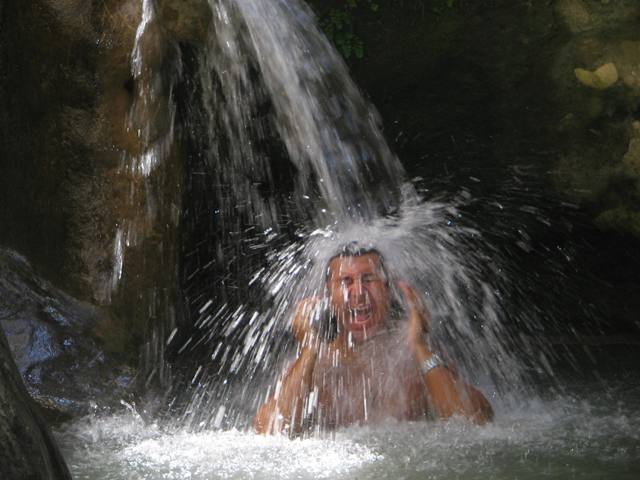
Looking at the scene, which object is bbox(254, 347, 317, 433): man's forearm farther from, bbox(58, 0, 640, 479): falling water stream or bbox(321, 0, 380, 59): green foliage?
bbox(321, 0, 380, 59): green foliage

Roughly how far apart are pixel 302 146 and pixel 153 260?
1338mm

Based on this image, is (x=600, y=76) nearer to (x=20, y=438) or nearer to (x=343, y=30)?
(x=343, y=30)

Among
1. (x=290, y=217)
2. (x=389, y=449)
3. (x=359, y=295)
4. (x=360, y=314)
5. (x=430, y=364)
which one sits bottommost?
(x=389, y=449)

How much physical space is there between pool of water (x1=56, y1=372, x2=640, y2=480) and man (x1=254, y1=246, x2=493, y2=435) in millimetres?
134

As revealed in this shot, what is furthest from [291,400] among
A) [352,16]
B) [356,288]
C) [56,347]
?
[352,16]

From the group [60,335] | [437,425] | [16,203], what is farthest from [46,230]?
[437,425]

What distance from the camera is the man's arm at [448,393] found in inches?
184

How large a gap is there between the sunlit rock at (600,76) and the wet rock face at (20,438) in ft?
15.0

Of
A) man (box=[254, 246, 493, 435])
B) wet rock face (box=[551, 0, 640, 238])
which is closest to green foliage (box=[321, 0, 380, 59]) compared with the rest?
wet rock face (box=[551, 0, 640, 238])

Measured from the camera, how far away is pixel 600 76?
19.9 feet

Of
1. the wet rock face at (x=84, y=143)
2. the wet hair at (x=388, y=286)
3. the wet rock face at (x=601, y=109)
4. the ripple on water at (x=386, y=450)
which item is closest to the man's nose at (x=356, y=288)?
the wet hair at (x=388, y=286)

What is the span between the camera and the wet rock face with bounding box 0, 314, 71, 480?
7.75 feet

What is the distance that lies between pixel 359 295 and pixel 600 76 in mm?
2337

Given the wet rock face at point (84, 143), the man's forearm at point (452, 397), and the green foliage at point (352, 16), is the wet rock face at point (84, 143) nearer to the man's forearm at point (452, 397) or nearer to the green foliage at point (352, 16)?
the green foliage at point (352, 16)
